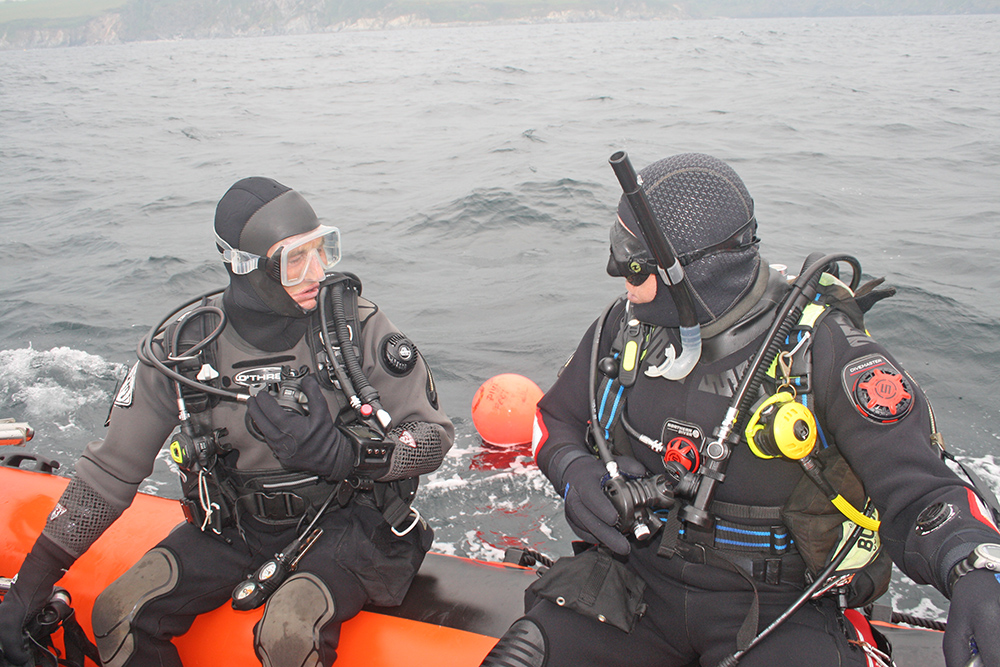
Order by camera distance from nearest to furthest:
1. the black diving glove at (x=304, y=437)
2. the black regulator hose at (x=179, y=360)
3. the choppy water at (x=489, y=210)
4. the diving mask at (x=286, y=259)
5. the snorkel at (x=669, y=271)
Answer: the snorkel at (x=669, y=271), the black diving glove at (x=304, y=437), the black regulator hose at (x=179, y=360), the diving mask at (x=286, y=259), the choppy water at (x=489, y=210)

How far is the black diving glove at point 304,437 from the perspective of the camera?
241 centimetres

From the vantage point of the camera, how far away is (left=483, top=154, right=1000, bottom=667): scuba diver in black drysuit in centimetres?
188

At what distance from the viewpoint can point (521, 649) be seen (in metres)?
2.18

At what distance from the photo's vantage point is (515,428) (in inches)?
196

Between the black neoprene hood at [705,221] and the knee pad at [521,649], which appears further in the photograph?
the knee pad at [521,649]

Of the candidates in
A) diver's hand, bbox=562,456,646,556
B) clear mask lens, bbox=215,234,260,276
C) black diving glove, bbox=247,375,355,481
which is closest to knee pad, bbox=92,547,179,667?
black diving glove, bbox=247,375,355,481

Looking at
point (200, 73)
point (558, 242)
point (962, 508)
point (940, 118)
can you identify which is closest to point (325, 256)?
point (962, 508)

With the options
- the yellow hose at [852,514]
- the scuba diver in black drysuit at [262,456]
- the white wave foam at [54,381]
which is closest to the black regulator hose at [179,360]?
the scuba diver in black drysuit at [262,456]

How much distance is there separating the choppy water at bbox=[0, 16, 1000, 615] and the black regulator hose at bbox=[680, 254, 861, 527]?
8.00 ft

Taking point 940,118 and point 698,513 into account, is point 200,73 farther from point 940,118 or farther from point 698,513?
point 698,513

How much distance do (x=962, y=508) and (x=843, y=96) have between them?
799 inches

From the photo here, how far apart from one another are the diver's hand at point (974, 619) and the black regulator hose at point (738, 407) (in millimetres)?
631

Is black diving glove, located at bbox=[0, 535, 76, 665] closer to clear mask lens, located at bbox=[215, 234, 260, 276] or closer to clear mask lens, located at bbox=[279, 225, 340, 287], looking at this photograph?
clear mask lens, located at bbox=[215, 234, 260, 276]

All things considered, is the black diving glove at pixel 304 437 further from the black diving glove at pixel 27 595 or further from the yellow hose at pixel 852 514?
the yellow hose at pixel 852 514
